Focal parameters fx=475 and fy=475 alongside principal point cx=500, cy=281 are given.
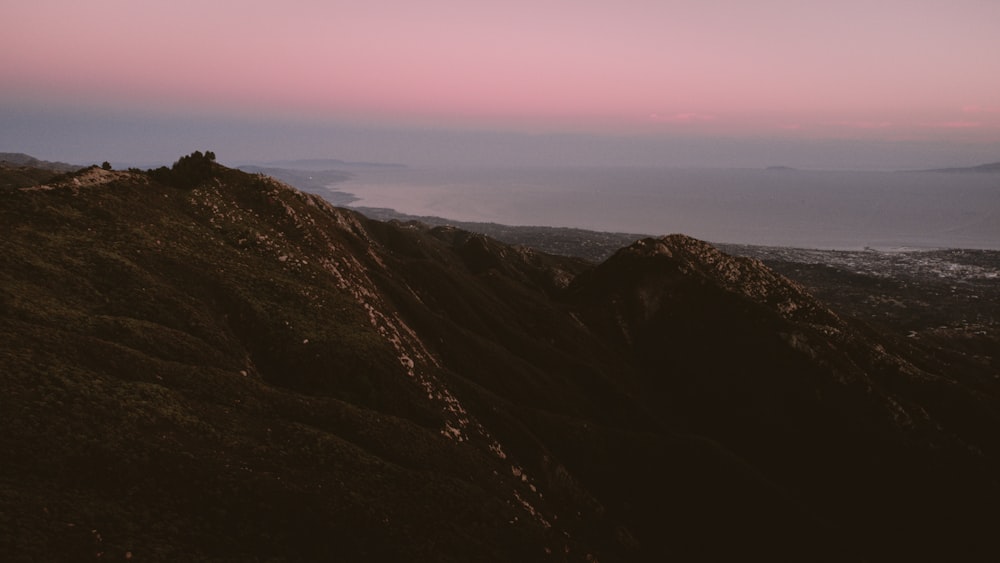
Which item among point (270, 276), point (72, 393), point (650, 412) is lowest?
point (650, 412)

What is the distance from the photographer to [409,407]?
40.6 metres

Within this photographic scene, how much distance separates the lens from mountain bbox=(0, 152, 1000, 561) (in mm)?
24516

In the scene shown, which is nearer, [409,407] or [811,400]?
[409,407]

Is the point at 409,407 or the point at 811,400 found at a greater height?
the point at 409,407

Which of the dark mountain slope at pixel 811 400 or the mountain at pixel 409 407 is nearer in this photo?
the mountain at pixel 409 407

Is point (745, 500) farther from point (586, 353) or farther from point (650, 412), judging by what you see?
point (586, 353)

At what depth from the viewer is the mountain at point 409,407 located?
80.4ft

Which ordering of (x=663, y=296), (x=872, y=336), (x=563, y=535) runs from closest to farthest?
1. (x=563, y=535)
2. (x=663, y=296)
3. (x=872, y=336)

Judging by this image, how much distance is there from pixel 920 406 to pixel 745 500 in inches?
1165

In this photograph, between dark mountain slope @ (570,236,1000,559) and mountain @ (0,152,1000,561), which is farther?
dark mountain slope @ (570,236,1000,559)

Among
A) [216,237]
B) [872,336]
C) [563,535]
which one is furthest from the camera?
[872,336]

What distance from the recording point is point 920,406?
192ft

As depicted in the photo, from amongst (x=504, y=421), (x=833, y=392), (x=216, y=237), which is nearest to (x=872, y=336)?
(x=833, y=392)

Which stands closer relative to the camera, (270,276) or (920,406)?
(270,276)
